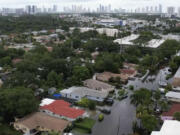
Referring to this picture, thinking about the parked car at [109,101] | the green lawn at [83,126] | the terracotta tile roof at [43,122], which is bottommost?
the green lawn at [83,126]

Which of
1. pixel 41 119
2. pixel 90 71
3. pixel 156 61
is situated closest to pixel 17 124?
pixel 41 119

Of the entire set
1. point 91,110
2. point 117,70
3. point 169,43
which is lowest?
point 91,110

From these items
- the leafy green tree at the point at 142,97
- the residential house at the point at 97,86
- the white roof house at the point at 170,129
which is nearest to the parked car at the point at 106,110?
the leafy green tree at the point at 142,97

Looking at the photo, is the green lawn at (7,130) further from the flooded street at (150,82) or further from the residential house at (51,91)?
the flooded street at (150,82)

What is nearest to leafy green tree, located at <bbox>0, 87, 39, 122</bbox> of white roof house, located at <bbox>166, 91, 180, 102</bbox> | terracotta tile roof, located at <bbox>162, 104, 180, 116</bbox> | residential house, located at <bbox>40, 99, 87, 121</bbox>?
residential house, located at <bbox>40, 99, 87, 121</bbox>

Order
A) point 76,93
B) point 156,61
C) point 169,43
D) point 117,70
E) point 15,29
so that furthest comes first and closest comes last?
point 15,29 < point 169,43 < point 156,61 < point 117,70 < point 76,93

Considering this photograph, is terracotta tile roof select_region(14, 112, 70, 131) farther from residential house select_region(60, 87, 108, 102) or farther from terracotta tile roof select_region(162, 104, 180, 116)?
terracotta tile roof select_region(162, 104, 180, 116)

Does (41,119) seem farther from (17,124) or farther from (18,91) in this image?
(18,91)
